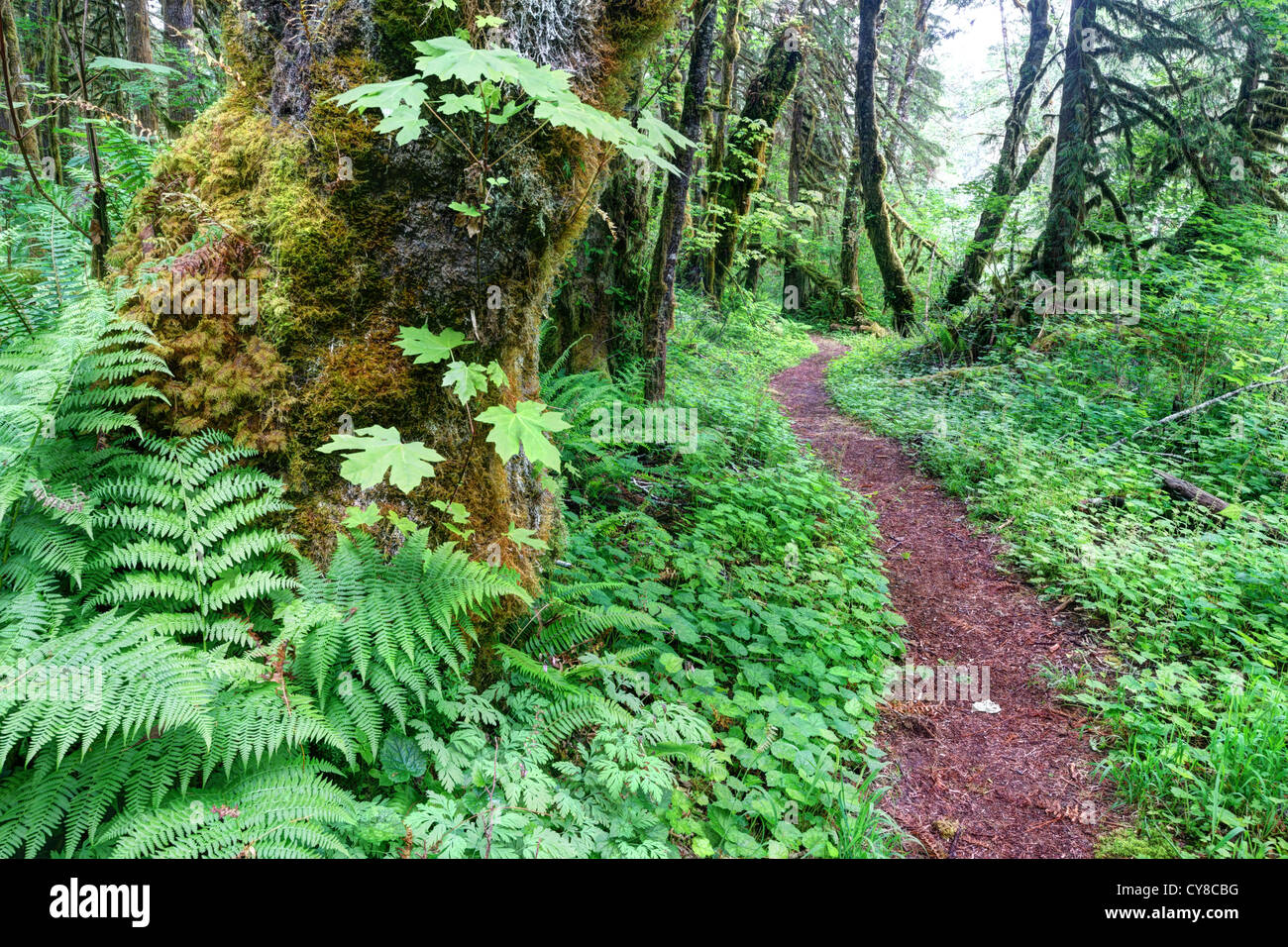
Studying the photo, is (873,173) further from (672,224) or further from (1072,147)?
(672,224)

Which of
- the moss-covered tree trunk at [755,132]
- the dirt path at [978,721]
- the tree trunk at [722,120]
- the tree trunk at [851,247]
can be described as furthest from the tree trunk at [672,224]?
the tree trunk at [851,247]

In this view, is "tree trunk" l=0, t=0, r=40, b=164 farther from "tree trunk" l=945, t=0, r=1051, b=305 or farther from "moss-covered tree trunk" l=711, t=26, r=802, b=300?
"tree trunk" l=945, t=0, r=1051, b=305

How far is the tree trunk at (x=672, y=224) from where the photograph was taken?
5805 millimetres

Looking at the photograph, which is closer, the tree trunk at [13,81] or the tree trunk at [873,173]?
the tree trunk at [13,81]

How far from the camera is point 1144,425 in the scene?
7.69 meters

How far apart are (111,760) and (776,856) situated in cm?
226

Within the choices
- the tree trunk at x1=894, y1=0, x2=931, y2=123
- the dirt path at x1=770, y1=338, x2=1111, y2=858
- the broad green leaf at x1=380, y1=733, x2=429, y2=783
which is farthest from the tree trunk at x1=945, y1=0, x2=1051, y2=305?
the broad green leaf at x1=380, y1=733, x2=429, y2=783

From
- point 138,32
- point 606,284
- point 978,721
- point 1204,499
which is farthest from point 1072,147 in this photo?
point 138,32

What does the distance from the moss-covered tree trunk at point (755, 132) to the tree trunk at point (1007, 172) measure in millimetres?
4441

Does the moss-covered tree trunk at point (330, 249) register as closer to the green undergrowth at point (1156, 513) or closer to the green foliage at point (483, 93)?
the green foliage at point (483, 93)

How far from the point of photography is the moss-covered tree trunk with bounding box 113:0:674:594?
242cm

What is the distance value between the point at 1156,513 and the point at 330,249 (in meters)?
7.21

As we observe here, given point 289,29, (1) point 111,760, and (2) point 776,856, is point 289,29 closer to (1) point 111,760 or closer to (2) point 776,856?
(1) point 111,760

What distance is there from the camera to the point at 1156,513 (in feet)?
19.5
